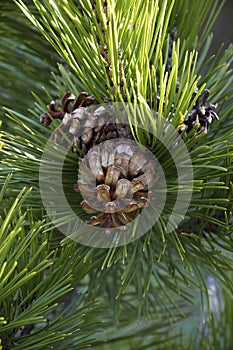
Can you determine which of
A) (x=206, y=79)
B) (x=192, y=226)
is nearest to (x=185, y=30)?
(x=206, y=79)

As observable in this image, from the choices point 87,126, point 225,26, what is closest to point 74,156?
point 87,126

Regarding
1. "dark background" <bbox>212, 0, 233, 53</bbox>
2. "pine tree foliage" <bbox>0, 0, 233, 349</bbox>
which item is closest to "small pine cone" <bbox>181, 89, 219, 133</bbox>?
"pine tree foliage" <bbox>0, 0, 233, 349</bbox>

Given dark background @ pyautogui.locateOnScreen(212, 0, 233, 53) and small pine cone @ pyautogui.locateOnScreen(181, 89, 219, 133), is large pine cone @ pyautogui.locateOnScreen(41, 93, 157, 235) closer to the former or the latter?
small pine cone @ pyautogui.locateOnScreen(181, 89, 219, 133)

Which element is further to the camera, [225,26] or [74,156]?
[225,26]

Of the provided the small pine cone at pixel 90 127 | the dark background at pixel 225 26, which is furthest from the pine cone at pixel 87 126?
the dark background at pixel 225 26

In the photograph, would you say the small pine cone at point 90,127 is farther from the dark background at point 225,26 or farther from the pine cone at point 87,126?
the dark background at point 225,26

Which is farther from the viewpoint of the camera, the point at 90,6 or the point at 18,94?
the point at 18,94

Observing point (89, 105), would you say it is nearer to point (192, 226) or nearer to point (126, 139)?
point (126, 139)

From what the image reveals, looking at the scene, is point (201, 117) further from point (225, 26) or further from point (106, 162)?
point (225, 26)
